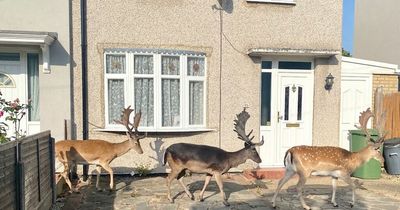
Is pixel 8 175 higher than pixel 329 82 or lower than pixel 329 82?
lower

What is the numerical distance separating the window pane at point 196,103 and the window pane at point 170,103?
34cm

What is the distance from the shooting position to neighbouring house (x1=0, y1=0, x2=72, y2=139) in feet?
26.3

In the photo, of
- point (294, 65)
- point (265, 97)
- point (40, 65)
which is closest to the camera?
point (40, 65)

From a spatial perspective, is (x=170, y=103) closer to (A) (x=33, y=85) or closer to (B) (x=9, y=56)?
(A) (x=33, y=85)

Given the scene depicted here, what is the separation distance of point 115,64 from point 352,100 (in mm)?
6575

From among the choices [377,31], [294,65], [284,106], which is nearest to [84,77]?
[284,106]

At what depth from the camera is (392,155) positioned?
9.50m

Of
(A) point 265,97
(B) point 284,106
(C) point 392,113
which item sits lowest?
(C) point 392,113

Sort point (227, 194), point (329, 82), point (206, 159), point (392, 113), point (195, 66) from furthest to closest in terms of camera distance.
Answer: point (392, 113) → point (329, 82) → point (195, 66) → point (227, 194) → point (206, 159)

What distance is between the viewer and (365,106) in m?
9.99

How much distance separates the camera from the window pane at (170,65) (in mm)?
8797

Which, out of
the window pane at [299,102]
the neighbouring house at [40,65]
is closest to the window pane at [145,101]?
the neighbouring house at [40,65]

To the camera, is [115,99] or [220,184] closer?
[220,184]

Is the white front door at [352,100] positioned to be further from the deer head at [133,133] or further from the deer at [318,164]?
the deer head at [133,133]
